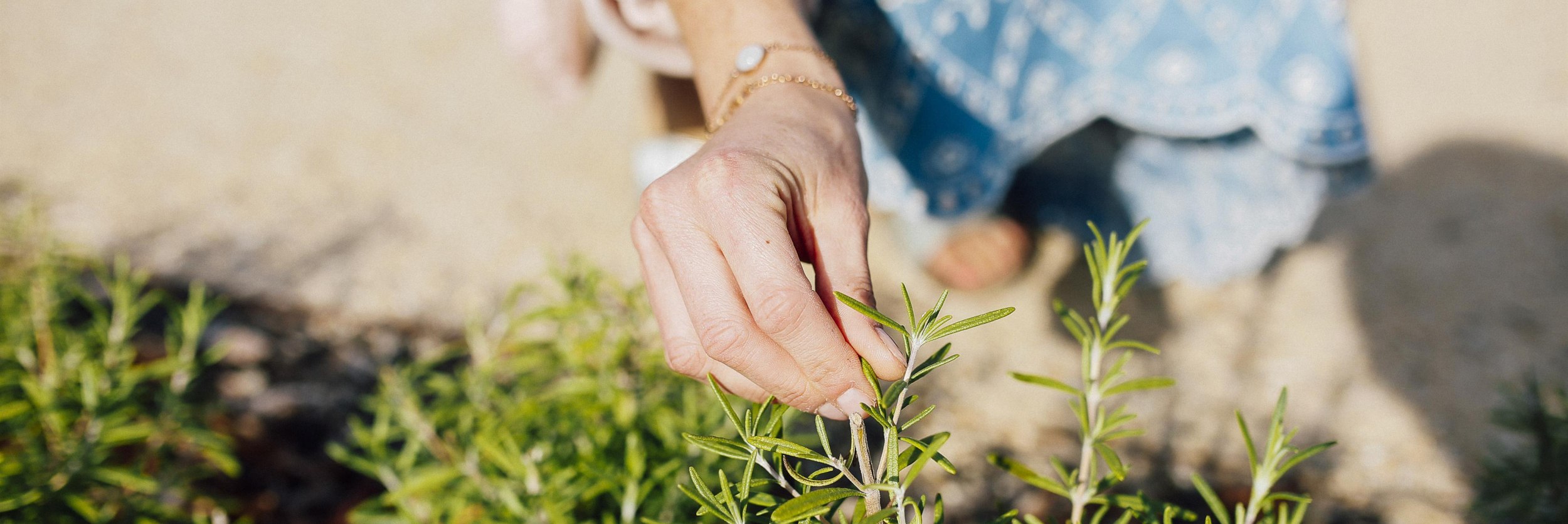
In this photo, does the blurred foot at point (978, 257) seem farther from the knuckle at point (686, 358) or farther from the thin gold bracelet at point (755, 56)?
the knuckle at point (686, 358)

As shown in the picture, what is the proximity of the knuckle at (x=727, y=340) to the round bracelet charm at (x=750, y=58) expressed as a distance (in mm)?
486

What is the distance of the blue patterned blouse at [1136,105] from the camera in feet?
6.92

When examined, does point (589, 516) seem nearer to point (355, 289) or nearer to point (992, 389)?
point (992, 389)

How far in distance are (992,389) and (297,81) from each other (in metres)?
3.20

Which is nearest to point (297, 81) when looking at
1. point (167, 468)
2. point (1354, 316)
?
point (167, 468)

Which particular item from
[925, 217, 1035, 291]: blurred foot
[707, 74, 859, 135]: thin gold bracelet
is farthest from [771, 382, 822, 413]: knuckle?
[925, 217, 1035, 291]: blurred foot

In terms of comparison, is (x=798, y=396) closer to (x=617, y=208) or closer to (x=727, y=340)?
(x=727, y=340)

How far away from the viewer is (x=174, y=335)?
76.7 inches

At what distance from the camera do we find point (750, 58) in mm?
1290

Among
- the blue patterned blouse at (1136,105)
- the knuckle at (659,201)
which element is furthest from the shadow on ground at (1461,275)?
the knuckle at (659,201)

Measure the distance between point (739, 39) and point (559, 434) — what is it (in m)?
0.69

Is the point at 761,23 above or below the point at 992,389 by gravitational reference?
Answer: above

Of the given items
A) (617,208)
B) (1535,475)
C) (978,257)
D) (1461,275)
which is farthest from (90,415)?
(1461,275)

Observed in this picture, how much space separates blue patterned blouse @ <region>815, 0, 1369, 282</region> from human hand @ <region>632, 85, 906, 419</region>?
1.24 m
